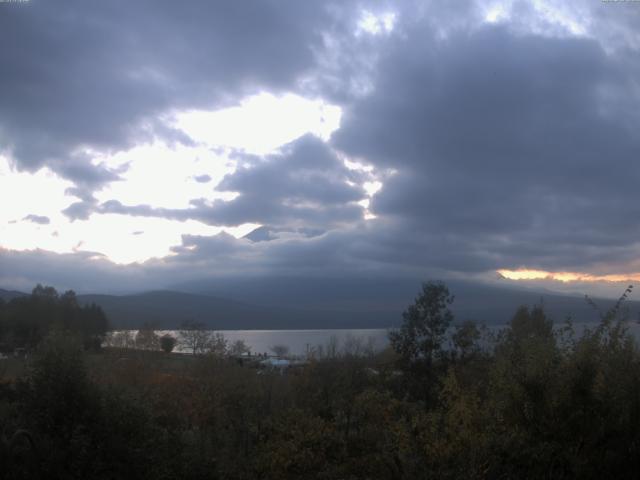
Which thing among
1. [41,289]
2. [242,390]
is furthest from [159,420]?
[41,289]

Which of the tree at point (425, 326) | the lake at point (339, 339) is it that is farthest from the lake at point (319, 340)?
the tree at point (425, 326)

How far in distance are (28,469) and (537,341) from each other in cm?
863

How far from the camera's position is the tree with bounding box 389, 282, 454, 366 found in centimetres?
2405

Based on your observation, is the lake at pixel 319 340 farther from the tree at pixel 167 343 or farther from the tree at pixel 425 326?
the tree at pixel 425 326

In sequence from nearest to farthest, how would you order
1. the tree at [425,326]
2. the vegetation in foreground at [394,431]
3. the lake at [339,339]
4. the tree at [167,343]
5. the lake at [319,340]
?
the vegetation in foreground at [394,431] < the lake at [339,339] < the tree at [425,326] < the lake at [319,340] < the tree at [167,343]

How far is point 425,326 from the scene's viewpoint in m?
24.1

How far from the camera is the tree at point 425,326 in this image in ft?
78.9

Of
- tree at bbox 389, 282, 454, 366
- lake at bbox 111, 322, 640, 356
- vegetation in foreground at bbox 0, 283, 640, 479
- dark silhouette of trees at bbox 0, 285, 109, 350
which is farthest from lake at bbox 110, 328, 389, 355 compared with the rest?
vegetation in foreground at bbox 0, 283, 640, 479

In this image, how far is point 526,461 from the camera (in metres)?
9.60

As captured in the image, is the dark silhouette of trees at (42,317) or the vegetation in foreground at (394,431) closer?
the vegetation in foreground at (394,431)

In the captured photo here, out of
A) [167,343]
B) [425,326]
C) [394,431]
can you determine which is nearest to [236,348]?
[425,326]

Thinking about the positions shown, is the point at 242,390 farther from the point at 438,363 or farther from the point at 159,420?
the point at 438,363

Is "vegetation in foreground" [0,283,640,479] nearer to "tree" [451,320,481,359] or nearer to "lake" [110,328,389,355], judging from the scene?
"tree" [451,320,481,359]

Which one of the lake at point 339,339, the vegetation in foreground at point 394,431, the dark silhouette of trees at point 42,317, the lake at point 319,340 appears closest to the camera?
the vegetation in foreground at point 394,431
